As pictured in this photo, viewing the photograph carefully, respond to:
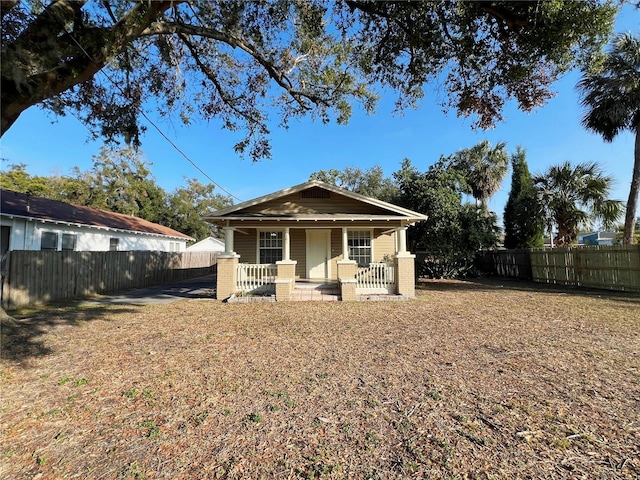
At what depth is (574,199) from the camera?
48.1 feet

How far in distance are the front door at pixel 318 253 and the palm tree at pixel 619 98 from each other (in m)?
12.2

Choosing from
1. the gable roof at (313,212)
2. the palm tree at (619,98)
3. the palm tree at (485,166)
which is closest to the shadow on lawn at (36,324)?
the gable roof at (313,212)

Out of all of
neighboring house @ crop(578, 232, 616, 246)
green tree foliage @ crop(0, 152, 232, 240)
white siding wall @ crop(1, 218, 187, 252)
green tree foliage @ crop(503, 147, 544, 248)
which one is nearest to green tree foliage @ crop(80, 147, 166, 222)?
green tree foliage @ crop(0, 152, 232, 240)

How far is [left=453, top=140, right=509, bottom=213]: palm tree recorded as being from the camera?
21812mm

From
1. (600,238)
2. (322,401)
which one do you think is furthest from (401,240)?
(600,238)

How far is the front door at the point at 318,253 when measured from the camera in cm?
1431

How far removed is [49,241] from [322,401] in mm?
15672

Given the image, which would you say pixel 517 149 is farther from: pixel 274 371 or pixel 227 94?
pixel 274 371

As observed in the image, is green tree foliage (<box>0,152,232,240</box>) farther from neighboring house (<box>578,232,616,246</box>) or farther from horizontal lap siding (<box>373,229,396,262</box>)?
neighboring house (<box>578,232,616,246</box>)

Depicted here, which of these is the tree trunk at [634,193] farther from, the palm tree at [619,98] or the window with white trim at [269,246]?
the window with white trim at [269,246]

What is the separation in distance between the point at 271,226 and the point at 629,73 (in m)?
14.8

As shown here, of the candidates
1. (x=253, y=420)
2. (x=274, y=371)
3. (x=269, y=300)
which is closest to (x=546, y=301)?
(x=269, y=300)

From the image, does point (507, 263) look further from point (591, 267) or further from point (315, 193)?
point (315, 193)

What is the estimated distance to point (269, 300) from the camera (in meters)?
10.7
